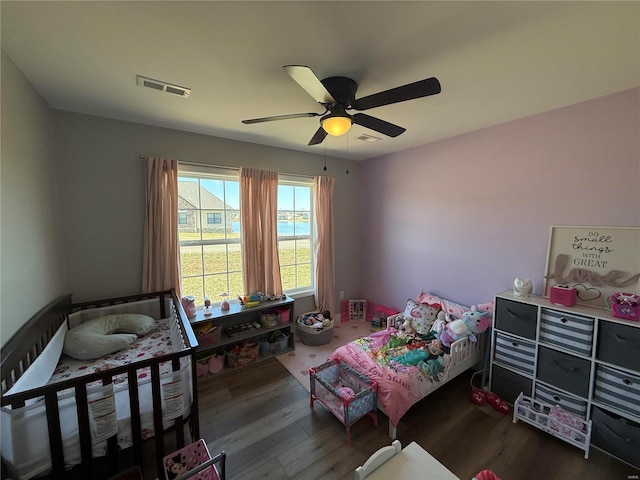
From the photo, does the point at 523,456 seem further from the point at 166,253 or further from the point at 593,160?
the point at 166,253

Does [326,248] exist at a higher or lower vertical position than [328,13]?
lower

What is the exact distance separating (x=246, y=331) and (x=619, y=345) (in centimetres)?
305

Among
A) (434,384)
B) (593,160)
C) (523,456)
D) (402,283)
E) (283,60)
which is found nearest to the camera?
(283,60)

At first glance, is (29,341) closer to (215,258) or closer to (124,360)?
(124,360)

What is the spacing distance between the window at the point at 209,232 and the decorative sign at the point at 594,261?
312cm

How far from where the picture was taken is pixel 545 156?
2.12 m

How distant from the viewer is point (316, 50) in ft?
4.41

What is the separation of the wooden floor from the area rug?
291 millimetres

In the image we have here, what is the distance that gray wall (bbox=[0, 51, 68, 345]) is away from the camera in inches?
53.2

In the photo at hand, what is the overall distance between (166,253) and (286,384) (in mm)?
1758

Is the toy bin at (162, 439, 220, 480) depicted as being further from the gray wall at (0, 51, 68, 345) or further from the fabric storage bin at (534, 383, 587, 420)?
the fabric storage bin at (534, 383, 587, 420)

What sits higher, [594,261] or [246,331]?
[594,261]

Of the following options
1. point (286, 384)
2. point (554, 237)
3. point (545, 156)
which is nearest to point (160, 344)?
point (286, 384)

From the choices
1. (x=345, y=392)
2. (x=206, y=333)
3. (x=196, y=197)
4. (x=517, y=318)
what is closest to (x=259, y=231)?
(x=196, y=197)
